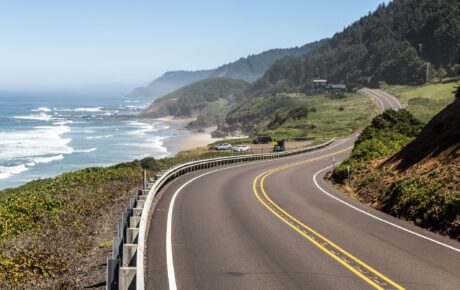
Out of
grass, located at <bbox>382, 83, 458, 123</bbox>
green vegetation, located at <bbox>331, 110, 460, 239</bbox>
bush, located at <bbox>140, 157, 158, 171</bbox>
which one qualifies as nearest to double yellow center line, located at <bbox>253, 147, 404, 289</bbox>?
green vegetation, located at <bbox>331, 110, 460, 239</bbox>

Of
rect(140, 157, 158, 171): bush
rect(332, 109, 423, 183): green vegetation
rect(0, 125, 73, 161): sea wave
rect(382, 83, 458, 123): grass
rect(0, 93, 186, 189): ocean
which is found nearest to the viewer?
rect(332, 109, 423, 183): green vegetation

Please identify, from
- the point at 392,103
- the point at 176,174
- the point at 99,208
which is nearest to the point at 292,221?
the point at 99,208

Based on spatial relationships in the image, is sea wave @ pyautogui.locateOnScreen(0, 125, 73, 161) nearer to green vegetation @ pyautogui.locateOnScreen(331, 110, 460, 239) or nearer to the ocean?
the ocean

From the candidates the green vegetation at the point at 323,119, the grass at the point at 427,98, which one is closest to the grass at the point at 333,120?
the green vegetation at the point at 323,119

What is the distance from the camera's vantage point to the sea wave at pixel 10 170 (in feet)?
244

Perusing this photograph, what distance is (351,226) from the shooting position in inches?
688

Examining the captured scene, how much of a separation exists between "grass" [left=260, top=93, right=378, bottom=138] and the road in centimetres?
7299

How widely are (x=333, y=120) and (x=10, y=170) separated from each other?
66.0 m

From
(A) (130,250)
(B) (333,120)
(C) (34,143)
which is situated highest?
(A) (130,250)

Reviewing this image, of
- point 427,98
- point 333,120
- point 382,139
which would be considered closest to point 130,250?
point 382,139

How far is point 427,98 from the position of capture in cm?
12219

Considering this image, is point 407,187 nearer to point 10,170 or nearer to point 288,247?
point 288,247

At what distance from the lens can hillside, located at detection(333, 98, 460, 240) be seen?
1753cm

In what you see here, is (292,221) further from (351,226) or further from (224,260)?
(224,260)
